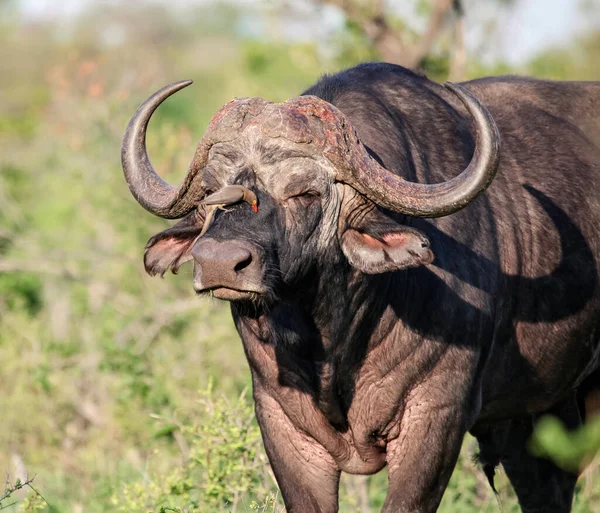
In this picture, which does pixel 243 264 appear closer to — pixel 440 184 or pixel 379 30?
pixel 440 184

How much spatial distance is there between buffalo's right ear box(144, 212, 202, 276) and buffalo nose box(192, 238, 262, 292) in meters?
0.65

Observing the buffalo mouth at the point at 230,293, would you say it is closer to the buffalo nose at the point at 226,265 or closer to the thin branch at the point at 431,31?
the buffalo nose at the point at 226,265

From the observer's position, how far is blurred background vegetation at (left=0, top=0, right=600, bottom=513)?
18.1ft

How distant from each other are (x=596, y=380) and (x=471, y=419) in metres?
1.58

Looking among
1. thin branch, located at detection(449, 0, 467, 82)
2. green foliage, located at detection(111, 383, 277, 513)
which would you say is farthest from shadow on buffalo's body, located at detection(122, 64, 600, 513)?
thin branch, located at detection(449, 0, 467, 82)

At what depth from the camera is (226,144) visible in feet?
13.6

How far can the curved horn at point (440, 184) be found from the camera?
3906 mm

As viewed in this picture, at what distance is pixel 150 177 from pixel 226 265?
3.50ft

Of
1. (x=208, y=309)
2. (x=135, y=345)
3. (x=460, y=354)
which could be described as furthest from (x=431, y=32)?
(x=460, y=354)

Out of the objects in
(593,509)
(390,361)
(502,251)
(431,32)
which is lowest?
(593,509)

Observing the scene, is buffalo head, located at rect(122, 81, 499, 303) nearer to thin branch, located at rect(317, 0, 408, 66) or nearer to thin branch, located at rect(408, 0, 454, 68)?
thin branch, located at rect(408, 0, 454, 68)

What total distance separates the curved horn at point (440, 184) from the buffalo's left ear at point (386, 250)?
11 centimetres

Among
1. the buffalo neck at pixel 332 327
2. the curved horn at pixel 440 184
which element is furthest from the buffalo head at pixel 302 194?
the buffalo neck at pixel 332 327

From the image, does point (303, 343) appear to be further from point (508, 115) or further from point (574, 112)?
point (574, 112)
